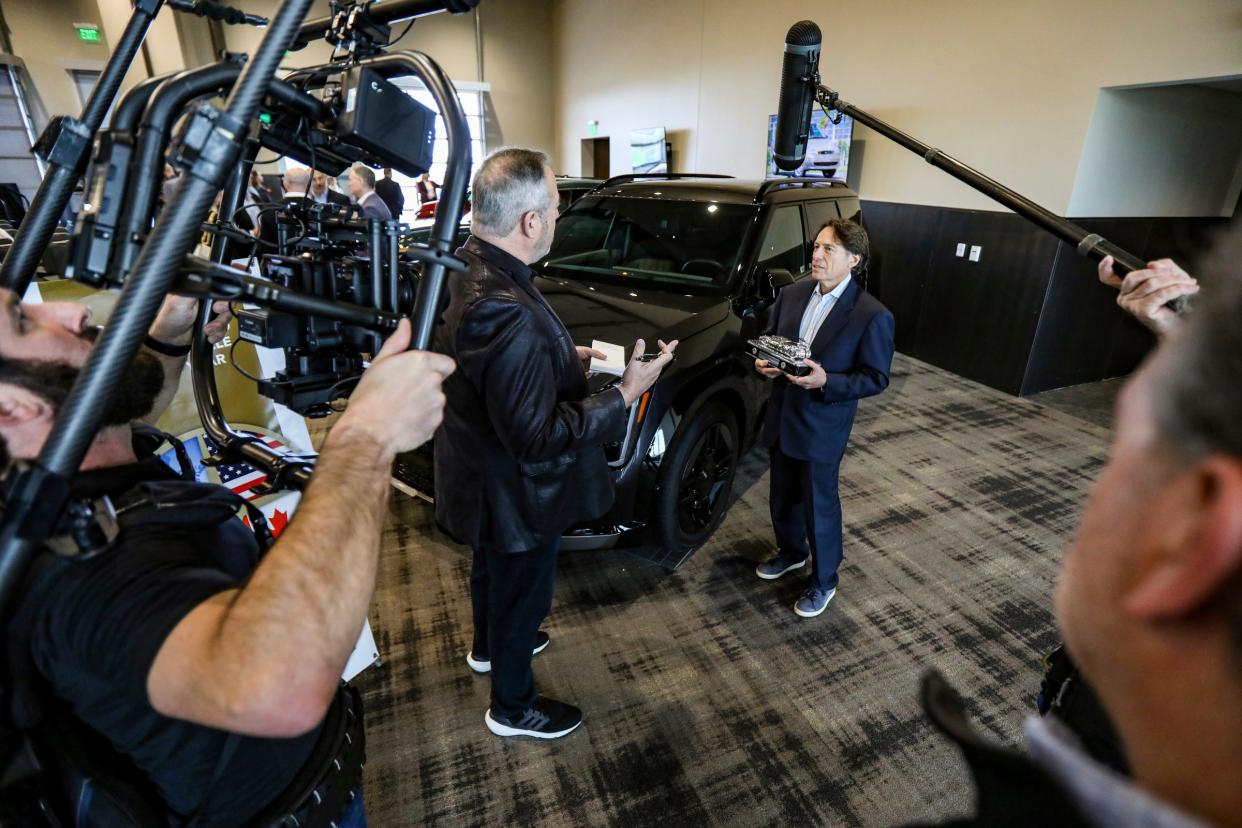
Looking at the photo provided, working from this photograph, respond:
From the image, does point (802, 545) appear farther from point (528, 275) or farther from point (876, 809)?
point (528, 275)

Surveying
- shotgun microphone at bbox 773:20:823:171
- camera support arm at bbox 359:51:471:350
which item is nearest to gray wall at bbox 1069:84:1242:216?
shotgun microphone at bbox 773:20:823:171

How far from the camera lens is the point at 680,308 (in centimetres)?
291

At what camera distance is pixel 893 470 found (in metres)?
3.80

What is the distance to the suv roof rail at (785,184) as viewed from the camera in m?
3.46

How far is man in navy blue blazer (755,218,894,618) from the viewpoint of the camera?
7.54 ft

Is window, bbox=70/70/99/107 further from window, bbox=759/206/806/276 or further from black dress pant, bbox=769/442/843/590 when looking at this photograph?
black dress pant, bbox=769/442/843/590

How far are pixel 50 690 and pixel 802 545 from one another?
8.42ft

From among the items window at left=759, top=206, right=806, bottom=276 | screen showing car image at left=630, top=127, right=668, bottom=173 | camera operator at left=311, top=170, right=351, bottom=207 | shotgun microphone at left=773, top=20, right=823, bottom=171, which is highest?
screen showing car image at left=630, top=127, right=668, bottom=173

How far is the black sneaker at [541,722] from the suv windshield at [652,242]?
2.04 m

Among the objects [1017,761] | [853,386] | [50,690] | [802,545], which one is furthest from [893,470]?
[50,690]

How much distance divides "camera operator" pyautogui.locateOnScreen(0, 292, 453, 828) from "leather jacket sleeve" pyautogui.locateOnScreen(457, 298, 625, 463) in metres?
0.57

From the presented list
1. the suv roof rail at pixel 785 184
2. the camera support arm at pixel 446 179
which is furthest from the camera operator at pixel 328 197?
the suv roof rail at pixel 785 184

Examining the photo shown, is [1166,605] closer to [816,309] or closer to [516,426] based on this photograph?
[516,426]

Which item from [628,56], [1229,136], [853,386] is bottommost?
[853,386]
